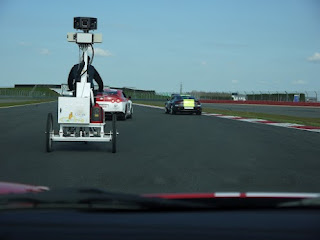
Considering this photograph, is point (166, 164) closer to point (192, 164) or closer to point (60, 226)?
A: point (192, 164)

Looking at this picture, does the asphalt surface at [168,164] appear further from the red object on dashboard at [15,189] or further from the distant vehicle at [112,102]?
the distant vehicle at [112,102]

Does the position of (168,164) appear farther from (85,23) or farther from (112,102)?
(112,102)

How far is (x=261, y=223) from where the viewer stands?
204 centimetres

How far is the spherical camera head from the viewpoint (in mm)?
9938

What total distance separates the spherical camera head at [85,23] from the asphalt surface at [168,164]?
2.50 meters

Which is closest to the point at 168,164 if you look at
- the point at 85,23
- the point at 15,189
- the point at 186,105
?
the point at 85,23

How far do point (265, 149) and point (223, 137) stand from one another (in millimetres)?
2874

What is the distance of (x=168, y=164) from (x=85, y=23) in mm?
3492

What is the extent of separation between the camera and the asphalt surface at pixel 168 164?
6.50m

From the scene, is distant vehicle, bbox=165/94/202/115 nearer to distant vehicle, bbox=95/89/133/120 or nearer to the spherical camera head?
distant vehicle, bbox=95/89/133/120

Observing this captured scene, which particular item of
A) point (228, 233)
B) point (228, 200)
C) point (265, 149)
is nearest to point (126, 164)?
point (265, 149)

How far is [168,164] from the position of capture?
27.5 feet

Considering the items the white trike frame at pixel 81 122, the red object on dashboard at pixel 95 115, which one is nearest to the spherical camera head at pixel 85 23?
the white trike frame at pixel 81 122

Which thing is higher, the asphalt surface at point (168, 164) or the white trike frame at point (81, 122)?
the white trike frame at point (81, 122)
